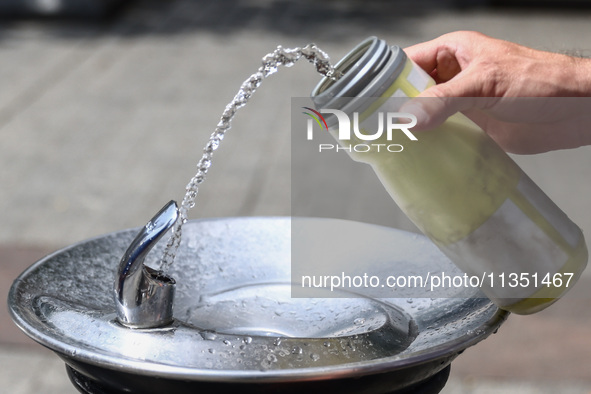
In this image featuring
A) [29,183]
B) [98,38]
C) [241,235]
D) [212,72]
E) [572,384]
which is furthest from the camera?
[98,38]

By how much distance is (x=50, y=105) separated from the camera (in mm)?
5184

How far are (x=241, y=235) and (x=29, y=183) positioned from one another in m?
2.92

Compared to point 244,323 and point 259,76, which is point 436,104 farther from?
point 244,323

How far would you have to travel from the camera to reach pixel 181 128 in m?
4.80

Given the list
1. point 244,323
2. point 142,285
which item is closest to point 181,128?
point 244,323

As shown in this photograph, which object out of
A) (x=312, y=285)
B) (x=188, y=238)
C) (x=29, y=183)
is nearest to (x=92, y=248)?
(x=188, y=238)

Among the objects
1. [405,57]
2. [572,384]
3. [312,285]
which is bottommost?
[572,384]

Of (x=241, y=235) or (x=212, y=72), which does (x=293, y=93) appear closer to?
(x=212, y=72)

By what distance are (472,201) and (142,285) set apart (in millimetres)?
454

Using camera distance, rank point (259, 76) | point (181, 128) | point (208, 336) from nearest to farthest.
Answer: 1. point (208, 336)
2. point (259, 76)
3. point (181, 128)

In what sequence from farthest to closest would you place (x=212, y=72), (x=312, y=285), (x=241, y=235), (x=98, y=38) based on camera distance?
(x=98, y=38) < (x=212, y=72) < (x=241, y=235) < (x=312, y=285)

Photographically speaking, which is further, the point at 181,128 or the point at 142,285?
the point at 181,128
